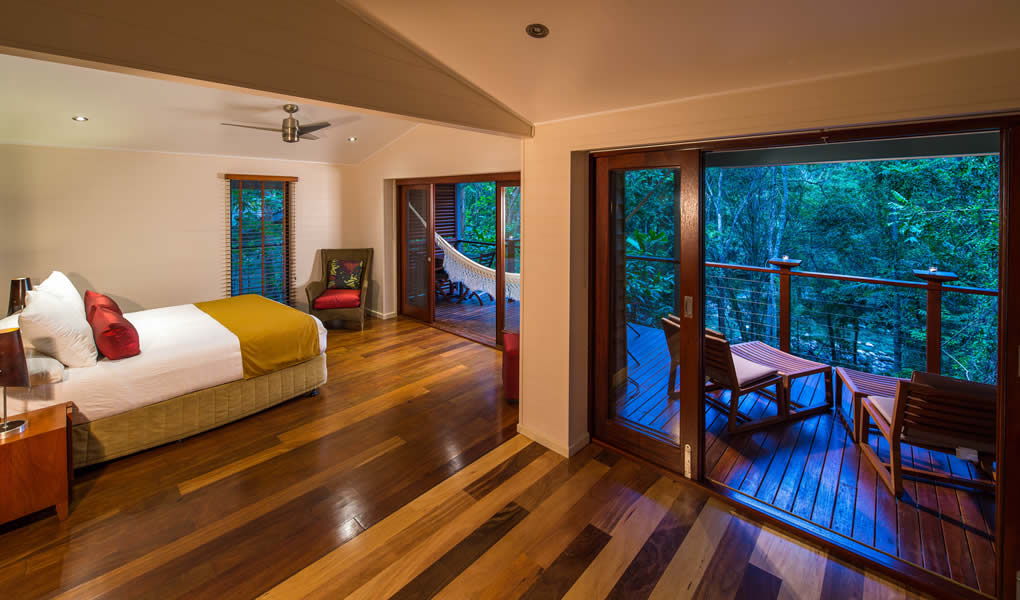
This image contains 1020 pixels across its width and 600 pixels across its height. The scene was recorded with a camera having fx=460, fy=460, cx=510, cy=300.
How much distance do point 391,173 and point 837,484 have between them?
5487 mm

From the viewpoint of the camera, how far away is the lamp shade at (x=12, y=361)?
7.12 feet

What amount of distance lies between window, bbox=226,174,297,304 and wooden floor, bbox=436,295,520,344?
218 cm

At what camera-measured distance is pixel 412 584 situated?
1936 mm

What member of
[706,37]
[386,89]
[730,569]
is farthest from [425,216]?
[730,569]

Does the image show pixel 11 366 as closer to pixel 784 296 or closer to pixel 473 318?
pixel 473 318

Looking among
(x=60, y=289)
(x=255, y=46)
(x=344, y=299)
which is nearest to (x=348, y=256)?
(x=344, y=299)

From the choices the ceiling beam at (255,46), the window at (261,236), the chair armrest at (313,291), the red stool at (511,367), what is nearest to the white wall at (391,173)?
the chair armrest at (313,291)

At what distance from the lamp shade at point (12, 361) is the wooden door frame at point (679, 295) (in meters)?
2.99

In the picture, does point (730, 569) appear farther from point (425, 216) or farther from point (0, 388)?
point (425, 216)

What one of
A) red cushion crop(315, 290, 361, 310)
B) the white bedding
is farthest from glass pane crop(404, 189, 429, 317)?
the white bedding

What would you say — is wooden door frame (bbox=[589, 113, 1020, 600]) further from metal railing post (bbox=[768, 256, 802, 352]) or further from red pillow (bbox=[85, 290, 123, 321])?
red pillow (bbox=[85, 290, 123, 321])

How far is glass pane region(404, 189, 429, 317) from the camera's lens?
6105mm

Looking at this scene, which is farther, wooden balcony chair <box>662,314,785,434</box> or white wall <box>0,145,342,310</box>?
white wall <box>0,145,342,310</box>

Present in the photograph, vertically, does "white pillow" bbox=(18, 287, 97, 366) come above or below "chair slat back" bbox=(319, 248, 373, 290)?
below
